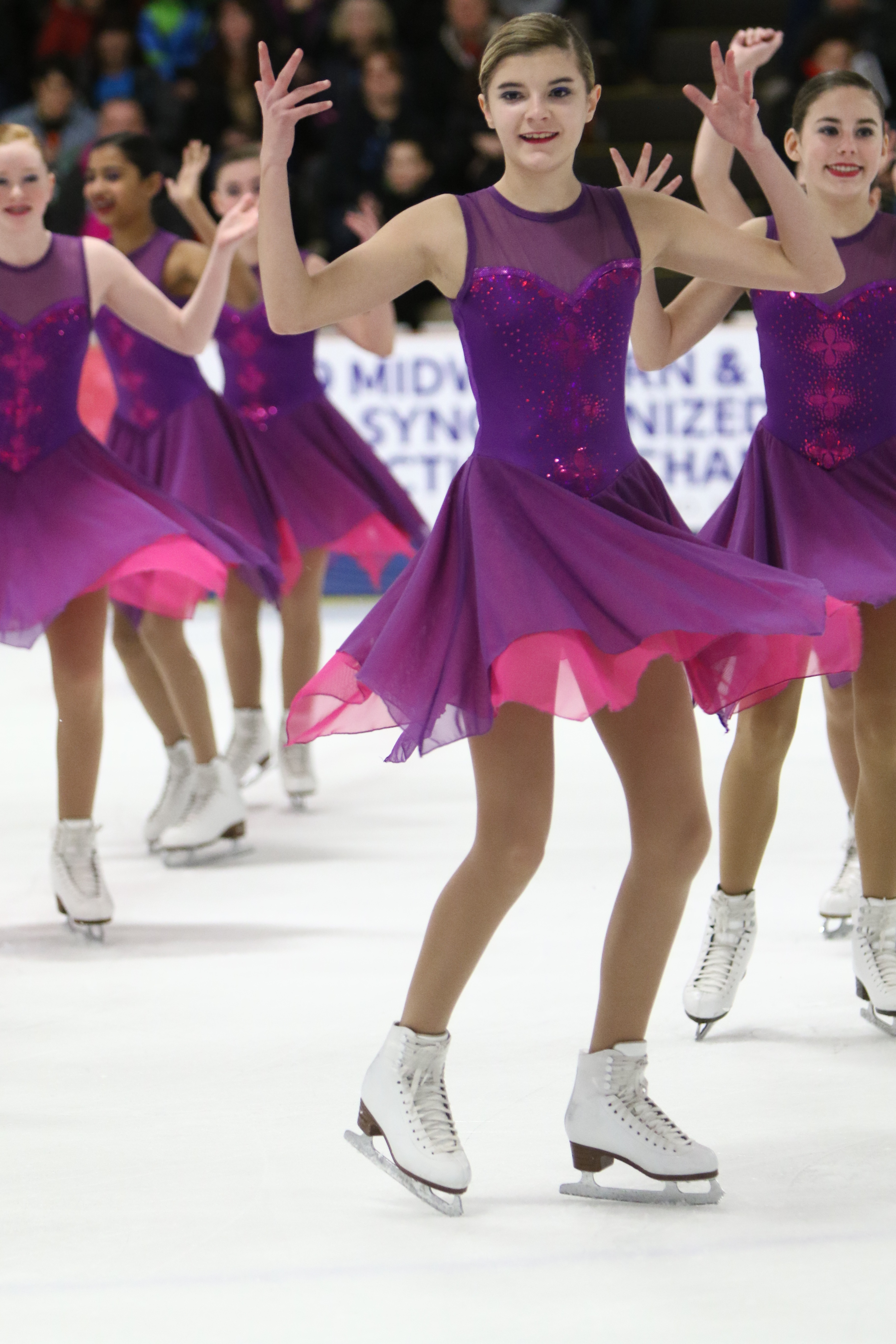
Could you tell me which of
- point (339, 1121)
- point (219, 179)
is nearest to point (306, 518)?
point (219, 179)

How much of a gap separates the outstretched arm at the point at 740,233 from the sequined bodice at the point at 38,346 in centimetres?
162

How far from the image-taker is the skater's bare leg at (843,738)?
3604 mm

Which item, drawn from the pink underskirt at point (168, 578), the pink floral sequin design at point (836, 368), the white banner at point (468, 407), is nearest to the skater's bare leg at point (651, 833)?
the pink floral sequin design at point (836, 368)

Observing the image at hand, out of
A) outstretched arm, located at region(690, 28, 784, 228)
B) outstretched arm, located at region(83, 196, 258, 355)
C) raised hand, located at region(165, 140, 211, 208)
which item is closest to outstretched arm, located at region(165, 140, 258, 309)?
raised hand, located at region(165, 140, 211, 208)

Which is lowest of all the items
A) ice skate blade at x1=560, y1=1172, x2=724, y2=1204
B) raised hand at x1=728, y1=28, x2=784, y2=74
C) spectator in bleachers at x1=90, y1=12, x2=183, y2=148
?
ice skate blade at x1=560, y1=1172, x2=724, y2=1204

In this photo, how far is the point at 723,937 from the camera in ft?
10.1

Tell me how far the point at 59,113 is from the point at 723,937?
7.90 meters

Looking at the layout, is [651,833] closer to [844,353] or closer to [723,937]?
[723,937]

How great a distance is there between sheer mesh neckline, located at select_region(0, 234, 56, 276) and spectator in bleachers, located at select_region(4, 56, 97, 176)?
20.3ft

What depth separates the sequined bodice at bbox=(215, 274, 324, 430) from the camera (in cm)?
516

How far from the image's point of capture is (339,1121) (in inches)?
104

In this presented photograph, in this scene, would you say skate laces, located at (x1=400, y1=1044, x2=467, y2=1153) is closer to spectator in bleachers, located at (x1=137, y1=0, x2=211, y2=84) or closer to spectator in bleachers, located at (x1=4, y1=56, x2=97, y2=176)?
spectator in bleachers, located at (x1=4, y1=56, x2=97, y2=176)

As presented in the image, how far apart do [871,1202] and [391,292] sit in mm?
1316

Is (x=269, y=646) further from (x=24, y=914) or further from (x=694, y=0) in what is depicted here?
(x=694, y=0)
